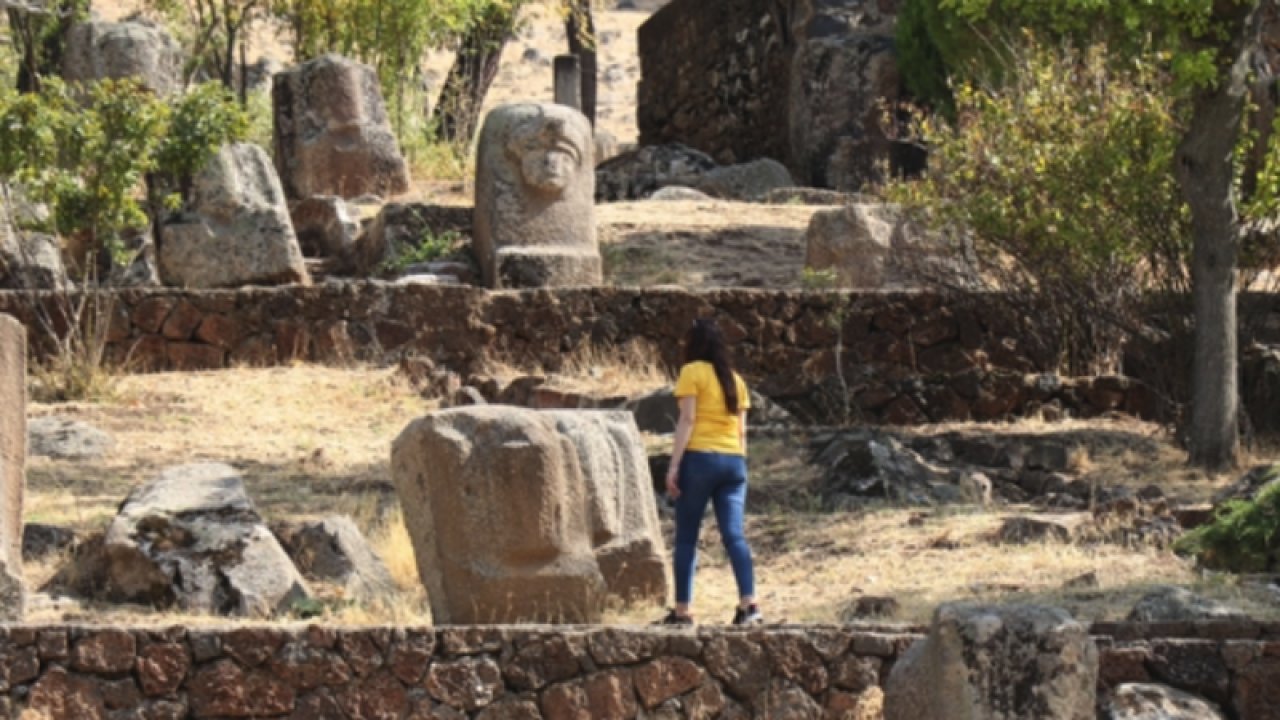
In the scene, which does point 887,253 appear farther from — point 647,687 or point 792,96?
point 647,687

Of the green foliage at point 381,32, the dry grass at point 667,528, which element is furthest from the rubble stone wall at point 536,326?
the green foliage at point 381,32

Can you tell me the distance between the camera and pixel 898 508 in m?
15.5

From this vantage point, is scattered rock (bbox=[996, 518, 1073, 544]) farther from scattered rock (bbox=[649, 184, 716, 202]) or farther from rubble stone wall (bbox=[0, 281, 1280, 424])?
scattered rock (bbox=[649, 184, 716, 202])

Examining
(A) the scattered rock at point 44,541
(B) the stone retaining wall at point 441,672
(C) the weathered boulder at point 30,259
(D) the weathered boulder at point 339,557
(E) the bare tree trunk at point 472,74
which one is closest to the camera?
(B) the stone retaining wall at point 441,672

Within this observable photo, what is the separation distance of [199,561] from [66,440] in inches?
189

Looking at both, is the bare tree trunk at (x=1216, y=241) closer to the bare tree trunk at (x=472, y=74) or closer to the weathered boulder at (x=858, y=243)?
the weathered boulder at (x=858, y=243)

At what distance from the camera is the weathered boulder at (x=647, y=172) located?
3103 centimetres

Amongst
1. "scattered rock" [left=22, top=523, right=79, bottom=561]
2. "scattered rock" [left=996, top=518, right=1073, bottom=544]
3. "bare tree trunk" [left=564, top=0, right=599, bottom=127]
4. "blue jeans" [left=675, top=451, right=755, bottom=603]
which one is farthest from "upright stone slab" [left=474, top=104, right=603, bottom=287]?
"bare tree trunk" [left=564, top=0, right=599, bottom=127]

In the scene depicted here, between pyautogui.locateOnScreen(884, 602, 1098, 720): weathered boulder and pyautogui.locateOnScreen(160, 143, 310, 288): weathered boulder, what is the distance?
581 inches

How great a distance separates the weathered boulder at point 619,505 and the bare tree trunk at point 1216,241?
5470 millimetres

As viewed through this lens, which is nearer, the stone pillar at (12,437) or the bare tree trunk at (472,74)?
the stone pillar at (12,437)

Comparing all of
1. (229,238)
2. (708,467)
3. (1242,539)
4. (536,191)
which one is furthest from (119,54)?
(708,467)

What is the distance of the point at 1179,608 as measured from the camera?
1179 cm

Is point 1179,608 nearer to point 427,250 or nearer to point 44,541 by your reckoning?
point 44,541
